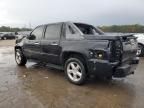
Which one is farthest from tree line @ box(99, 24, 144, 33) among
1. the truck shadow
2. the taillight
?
the taillight

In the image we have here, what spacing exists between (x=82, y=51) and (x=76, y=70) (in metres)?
0.65

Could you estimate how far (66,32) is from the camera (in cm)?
624

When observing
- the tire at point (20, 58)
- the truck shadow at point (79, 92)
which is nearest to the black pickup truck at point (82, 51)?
the truck shadow at point (79, 92)

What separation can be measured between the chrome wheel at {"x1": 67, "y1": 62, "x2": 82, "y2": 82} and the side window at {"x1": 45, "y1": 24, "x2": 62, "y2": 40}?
1054 mm

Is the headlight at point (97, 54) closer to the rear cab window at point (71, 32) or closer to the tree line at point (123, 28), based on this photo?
the rear cab window at point (71, 32)

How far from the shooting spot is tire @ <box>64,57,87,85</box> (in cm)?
561

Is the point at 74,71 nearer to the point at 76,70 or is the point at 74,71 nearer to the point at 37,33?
the point at 76,70

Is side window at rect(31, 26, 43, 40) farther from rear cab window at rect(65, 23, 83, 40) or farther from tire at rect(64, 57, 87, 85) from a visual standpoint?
tire at rect(64, 57, 87, 85)

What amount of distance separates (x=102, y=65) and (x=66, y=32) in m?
1.71

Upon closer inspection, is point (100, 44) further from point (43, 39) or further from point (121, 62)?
point (43, 39)

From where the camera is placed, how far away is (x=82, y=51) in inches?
217

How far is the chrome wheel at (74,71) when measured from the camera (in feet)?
19.0

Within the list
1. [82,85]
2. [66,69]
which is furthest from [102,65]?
[66,69]

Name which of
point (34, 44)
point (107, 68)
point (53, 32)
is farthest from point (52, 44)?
point (107, 68)
